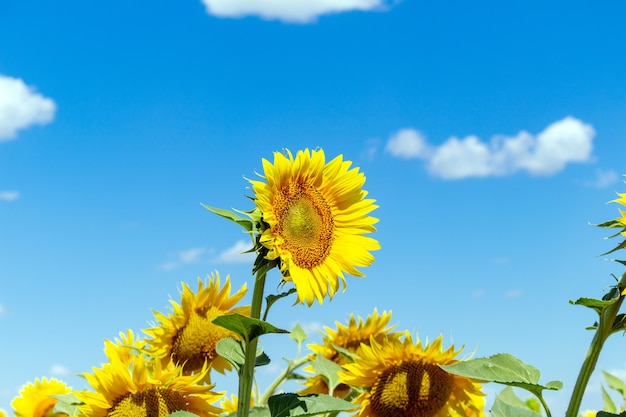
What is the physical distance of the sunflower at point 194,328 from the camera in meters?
3.70

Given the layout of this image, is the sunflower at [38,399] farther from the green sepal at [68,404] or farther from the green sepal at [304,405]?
the green sepal at [304,405]

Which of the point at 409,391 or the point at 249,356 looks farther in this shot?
the point at 409,391

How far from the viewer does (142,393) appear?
3.09 m

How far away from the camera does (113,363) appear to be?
3.11 m

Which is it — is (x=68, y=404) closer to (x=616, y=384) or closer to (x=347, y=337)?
(x=347, y=337)

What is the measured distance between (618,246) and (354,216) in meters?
1.05

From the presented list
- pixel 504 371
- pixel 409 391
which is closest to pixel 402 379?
pixel 409 391

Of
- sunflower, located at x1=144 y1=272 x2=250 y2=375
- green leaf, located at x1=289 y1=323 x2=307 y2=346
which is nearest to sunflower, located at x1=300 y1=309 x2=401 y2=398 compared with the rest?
green leaf, located at x1=289 y1=323 x2=307 y2=346

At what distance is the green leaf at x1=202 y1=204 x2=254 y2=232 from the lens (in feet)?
8.61

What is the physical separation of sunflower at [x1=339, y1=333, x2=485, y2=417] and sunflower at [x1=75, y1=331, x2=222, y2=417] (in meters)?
0.71

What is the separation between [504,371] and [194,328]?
1.57 m

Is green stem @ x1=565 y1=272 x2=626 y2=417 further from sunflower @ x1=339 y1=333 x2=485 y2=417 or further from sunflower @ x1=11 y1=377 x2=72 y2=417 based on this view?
sunflower @ x1=11 y1=377 x2=72 y2=417

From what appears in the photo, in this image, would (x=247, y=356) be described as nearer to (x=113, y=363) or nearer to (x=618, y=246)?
(x=113, y=363)

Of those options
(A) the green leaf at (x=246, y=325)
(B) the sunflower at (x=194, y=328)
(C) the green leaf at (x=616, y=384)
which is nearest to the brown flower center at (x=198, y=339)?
(B) the sunflower at (x=194, y=328)
